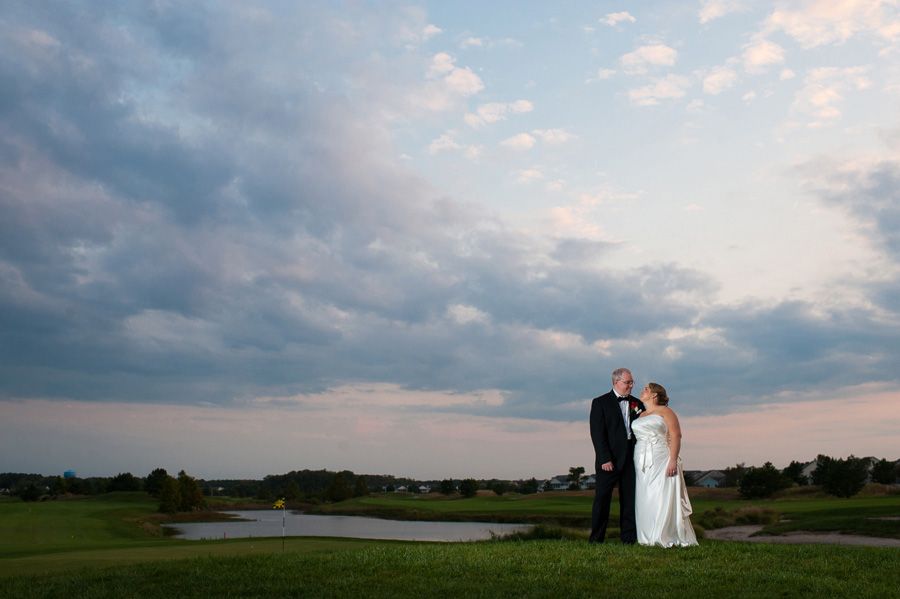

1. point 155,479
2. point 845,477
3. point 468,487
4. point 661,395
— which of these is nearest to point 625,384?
point 661,395

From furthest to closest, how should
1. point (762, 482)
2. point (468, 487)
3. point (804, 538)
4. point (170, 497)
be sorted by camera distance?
point (468, 487), point (170, 497), point (762, 482), point (804, 538)

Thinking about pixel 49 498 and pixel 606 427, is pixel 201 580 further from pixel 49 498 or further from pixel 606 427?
pixel 49 498

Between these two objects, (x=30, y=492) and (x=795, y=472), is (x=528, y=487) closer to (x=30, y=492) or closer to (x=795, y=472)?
(x=795, y=472)

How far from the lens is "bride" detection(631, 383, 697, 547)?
29.7 feet

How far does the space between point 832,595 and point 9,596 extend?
7.93 metres

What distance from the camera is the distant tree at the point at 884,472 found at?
61875 millimetres

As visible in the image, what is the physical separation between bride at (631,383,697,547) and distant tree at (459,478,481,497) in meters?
79.8

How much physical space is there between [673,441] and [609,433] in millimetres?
947

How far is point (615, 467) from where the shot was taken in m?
9.59

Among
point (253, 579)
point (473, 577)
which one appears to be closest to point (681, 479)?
point (473, 577)

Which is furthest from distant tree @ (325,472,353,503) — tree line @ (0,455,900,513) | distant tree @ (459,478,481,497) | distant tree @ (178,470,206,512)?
distant tree @ (178,470,206,512)

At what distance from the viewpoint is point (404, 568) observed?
730 centimetres

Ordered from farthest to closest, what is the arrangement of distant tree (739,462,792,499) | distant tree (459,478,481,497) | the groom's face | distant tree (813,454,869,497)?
distant tree (459,478,481,497), distant tree (739,462,792,499), distant tree (813,454,869,497), the groom's face

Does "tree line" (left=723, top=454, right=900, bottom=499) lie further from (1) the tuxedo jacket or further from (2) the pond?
(1) the tuxedo jacket
